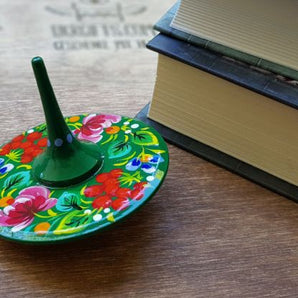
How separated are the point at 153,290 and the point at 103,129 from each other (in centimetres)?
14

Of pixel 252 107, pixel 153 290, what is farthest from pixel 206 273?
pixel 252 107

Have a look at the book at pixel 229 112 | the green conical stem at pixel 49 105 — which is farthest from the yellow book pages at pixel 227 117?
the green conical stem at pixel 49 105

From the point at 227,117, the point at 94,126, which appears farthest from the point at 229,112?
the point at 94,126

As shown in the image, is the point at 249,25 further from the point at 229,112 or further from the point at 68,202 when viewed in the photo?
the point at 68,202

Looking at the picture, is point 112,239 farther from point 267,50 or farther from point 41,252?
point 267,50

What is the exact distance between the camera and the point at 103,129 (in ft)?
1.42

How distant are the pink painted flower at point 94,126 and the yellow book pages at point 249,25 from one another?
10 cm

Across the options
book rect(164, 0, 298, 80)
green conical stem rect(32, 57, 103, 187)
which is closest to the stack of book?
book rect(164, 0, 298, 80)

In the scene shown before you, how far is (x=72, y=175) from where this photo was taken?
38 cm

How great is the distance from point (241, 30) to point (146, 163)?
0.43 ft

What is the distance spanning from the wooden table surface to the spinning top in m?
0.03

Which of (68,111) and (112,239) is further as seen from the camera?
(68,111)

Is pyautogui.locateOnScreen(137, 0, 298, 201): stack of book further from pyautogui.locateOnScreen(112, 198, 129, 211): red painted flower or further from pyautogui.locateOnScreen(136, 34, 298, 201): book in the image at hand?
pyautogui.locateOnScreen(112, 198, 129, 211): red painted flower

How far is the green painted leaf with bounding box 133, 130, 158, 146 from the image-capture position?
41 centimetres
